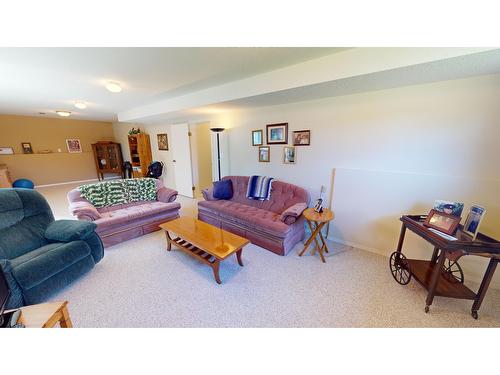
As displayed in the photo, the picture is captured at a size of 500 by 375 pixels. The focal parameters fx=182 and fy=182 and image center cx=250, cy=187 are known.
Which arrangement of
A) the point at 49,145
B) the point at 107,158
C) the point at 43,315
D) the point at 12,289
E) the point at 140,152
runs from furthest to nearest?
the point at 107,158 → the point at 49,145 → the point at 140,152 → the point at 12,289 → the point at 43,315

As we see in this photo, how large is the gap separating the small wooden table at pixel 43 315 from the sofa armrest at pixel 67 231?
1079 mm

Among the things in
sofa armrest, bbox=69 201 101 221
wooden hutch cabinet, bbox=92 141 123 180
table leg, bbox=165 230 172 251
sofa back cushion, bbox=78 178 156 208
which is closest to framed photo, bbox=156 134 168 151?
sofa back cushion, bbox=78 178 156 208

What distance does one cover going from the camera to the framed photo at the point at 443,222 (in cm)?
154

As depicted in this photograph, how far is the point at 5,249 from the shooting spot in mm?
1682

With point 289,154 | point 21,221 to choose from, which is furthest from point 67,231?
point 289,154

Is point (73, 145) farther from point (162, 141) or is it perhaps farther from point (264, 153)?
point (264, 153)

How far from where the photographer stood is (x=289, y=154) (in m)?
3.02

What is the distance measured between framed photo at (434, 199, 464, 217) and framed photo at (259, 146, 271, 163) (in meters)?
2.26

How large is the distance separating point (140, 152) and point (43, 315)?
18.2ft

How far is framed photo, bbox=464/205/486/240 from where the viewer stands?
1.43 meters

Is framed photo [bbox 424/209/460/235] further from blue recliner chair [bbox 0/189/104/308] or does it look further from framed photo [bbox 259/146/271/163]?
blue recliner chair [bbox 0/189/104/308]
